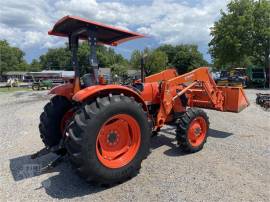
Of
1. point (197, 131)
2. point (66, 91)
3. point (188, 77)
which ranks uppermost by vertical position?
point (188, 77)

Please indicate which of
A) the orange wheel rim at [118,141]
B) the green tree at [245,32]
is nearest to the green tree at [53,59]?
the green tree at [245,32]

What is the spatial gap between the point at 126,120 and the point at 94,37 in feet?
4.86

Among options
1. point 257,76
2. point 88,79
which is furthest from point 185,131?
point 257,76

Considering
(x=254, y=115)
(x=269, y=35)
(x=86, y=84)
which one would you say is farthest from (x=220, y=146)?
(x=269, y=35)

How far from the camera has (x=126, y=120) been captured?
466 cm

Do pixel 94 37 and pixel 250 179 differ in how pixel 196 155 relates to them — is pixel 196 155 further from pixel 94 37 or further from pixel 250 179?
pixel 94 37

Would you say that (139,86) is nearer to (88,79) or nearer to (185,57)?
(88,79)

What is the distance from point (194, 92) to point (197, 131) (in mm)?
1651

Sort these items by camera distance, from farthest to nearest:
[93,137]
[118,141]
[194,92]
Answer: [194,92] → [118,141] → [93,137]

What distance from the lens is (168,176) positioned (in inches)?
189

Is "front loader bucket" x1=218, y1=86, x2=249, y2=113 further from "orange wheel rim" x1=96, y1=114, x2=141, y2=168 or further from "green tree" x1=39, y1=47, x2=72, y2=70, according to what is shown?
"green tree" x1=39, y1=47, x2=72, y2=70

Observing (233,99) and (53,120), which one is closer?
(53,120)

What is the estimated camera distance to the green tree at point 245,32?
30.2m

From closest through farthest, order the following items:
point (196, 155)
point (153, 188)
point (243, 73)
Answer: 1. point (153, 188)
2. point (196, 155)
3. point (243, 73)
